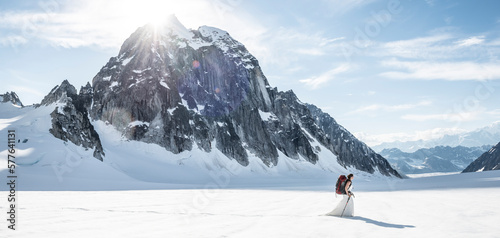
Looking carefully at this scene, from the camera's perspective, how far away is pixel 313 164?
16138 centimetres

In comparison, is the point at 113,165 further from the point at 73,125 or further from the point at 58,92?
the point at 58,92

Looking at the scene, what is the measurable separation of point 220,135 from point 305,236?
367 ft

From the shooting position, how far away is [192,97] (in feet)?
407

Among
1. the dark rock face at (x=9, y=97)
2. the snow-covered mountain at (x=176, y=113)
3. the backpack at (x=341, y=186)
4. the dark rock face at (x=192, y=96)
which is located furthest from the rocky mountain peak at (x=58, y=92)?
the backpack at (x=341, y=186)

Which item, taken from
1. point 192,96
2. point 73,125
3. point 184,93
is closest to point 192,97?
point 192,96

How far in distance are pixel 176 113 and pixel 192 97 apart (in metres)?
15.9

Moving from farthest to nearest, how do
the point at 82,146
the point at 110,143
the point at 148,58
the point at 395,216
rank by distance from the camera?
the point at 148,58 → the point at 110,143 → the point at 82,146 → the point at 395,216

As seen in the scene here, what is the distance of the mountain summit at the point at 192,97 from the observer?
105312 mm

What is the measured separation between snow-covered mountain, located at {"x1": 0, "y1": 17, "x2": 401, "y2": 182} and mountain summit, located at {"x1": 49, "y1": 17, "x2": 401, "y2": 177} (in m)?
0.37

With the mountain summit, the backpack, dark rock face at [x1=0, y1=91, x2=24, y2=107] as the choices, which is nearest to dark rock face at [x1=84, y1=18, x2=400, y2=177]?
the mountain summit

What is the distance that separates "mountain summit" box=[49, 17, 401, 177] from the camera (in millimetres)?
105312

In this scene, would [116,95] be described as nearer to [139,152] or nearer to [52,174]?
[139,152]

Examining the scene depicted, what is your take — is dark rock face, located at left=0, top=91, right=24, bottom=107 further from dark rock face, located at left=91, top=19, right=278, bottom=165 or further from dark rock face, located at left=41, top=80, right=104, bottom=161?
dark rock face, located at left=41, top=80, right=104, bottom=161

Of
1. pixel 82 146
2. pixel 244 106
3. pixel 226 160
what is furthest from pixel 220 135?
pixel 82 146
